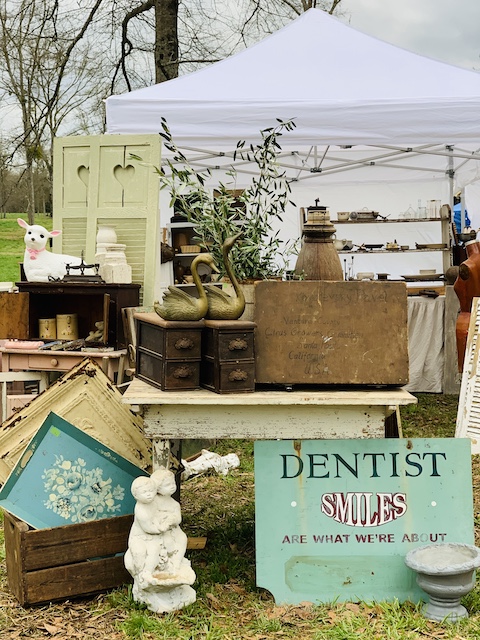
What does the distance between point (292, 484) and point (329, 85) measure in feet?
12.5

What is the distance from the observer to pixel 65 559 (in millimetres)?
2953

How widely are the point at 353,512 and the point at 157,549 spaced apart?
28.5 inches

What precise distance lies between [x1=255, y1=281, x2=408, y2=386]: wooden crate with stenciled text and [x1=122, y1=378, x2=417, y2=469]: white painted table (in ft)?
0.22

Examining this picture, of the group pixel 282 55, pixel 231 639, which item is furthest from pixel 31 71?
pixel 231 639

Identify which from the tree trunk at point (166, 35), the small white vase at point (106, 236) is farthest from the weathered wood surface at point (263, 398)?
the tree trunk at point (166, 35)

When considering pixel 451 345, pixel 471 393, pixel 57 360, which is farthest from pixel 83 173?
pixel 451 345

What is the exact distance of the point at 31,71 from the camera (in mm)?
12141

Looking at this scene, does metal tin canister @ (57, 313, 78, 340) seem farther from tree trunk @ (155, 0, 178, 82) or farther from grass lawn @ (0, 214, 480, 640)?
tree trunk @ (155, 0, 178, 82)

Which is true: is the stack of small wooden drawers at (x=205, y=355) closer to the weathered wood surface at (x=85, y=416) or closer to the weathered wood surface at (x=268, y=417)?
the weathered wood surface at (x=268, y=417)

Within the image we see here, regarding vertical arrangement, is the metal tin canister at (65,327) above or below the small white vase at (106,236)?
below

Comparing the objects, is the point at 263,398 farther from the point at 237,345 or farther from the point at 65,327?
the point at 65,327

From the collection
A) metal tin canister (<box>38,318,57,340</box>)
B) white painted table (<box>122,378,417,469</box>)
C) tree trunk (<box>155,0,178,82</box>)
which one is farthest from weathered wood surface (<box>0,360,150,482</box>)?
tree trunk (<box>155,0,178,82</box>)

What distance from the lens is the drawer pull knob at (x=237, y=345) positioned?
9.20 feet

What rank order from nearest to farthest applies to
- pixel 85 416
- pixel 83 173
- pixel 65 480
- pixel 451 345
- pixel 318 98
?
pixel 65 480 < pixel 85 416 < pixel 83 173 < pixel 318 98 < pixel 451 345
